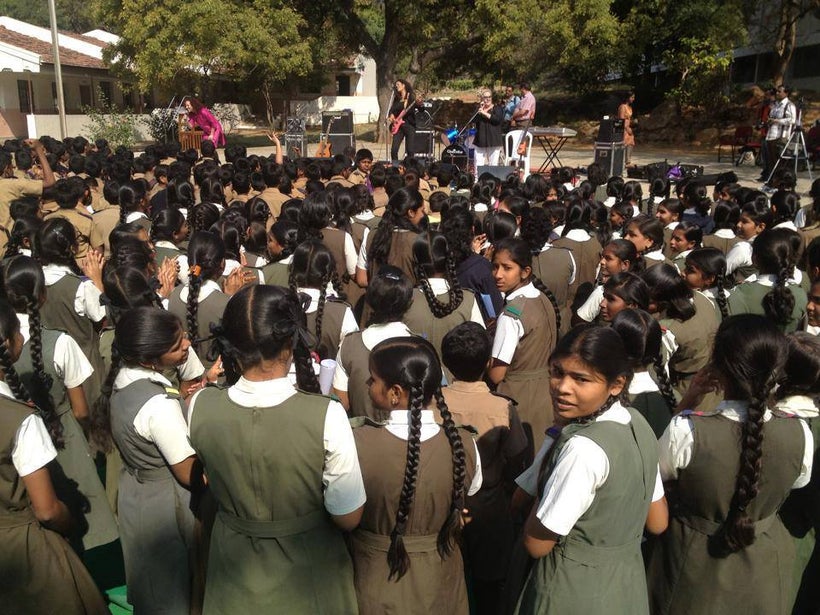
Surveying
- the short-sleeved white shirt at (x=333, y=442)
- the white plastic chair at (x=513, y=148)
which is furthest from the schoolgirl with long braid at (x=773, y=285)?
the white plastic chair at (x=513, y=148)

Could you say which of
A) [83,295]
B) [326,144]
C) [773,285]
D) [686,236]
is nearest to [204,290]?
[83,295]

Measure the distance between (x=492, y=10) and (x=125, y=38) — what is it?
10.0 metres

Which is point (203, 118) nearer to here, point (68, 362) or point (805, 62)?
point (68, 362)

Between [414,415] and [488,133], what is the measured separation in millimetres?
10355

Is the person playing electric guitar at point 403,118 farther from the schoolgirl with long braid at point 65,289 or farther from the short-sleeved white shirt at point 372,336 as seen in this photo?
the short-sleeved white shirt at point 372,336

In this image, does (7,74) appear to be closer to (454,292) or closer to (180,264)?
(180,264)

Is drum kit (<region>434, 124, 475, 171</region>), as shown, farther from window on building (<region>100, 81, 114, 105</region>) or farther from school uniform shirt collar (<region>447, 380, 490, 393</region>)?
window on building (<region>100, 81, 114, 105</region>)

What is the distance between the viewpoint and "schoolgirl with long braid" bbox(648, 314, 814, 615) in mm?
2084

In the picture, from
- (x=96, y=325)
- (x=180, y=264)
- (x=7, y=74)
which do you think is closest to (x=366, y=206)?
(x=180, y=264)

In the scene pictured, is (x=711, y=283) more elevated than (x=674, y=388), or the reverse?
(x=711, y=283)

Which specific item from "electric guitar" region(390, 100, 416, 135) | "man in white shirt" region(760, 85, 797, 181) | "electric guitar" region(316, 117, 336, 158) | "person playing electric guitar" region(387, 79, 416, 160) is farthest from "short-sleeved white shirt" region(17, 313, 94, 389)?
"man in white shirt" region(760, 85, 797, 181)

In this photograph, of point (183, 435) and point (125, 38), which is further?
point (125, 38)

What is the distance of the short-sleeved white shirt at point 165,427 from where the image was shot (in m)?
2.24

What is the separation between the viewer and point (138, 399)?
2305mm
